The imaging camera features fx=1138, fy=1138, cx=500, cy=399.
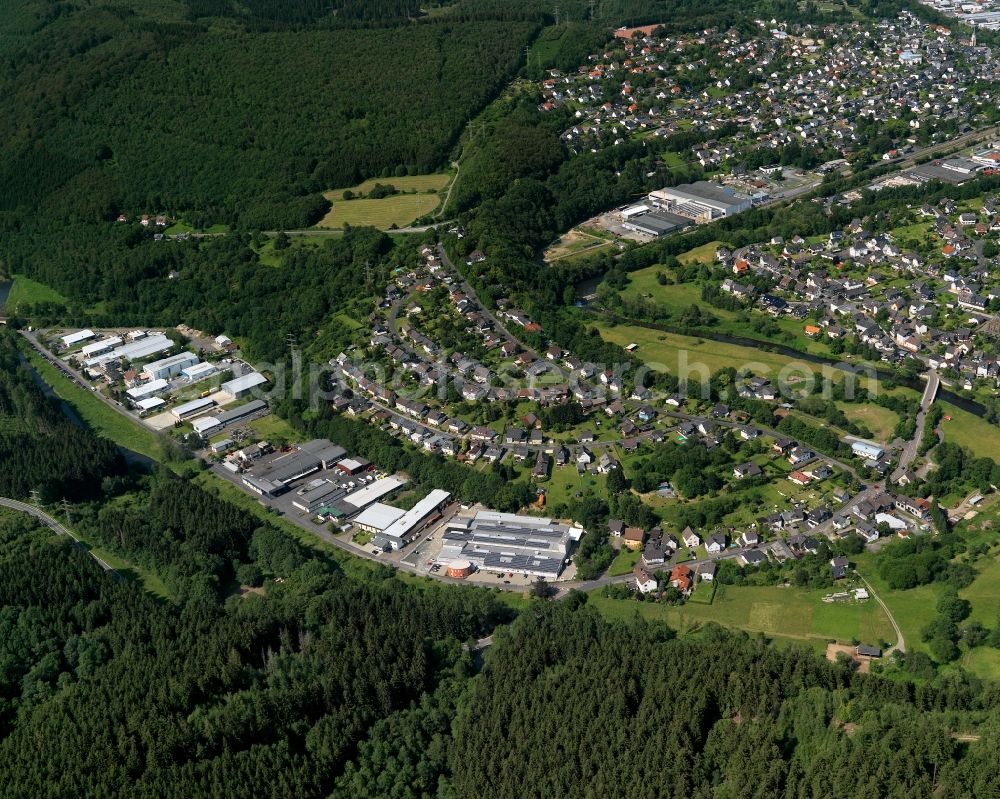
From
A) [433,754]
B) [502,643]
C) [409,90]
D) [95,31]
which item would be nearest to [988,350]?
[502,643]

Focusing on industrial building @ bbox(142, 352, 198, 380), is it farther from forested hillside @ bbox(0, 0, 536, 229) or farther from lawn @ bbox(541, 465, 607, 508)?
lawn @ bbox(541, 465, 607, 508)

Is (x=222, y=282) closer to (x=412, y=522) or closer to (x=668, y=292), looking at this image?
(x=668, y=292)

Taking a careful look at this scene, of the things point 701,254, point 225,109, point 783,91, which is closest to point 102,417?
point 701,254

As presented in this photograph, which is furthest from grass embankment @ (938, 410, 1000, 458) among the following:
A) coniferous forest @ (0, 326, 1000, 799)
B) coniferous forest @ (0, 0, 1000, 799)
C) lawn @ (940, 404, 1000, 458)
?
coniferous forest @ (0, 326, 1000, 799)

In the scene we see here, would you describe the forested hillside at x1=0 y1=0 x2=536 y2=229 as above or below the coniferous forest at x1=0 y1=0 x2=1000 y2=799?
above

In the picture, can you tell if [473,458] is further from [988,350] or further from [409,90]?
[409,90]
